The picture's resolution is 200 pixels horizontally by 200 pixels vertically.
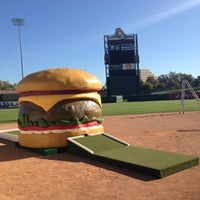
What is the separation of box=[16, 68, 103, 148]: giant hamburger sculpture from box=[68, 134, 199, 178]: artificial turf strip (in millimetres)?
552

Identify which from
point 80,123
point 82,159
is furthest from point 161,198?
point 80,123

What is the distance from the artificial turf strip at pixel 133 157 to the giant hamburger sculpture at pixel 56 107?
21.7 inches

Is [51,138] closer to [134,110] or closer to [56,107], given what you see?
[56,107]

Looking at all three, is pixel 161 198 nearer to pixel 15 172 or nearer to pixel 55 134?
pixel 15 172

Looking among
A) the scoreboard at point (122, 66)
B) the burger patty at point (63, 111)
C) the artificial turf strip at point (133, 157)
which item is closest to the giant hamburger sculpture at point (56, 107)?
the burger patty at point (63, 111)

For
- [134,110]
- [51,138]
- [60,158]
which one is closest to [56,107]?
[51,138]

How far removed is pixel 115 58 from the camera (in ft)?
202

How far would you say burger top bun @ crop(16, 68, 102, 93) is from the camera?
8797mm

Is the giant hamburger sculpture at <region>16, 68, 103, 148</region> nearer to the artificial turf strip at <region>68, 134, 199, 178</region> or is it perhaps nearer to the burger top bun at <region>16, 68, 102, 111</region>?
the burger top bun at <region>16, 68, 102, 111</region>

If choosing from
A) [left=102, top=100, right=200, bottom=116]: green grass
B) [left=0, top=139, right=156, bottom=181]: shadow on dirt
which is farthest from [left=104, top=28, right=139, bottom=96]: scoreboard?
[left=0, top=139, right=156, bottom=181]: shadow on dirt

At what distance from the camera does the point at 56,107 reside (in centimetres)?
878

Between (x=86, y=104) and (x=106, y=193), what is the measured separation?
4.51 m

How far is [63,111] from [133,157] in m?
2.94

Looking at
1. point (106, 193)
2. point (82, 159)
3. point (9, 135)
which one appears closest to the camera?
point (106, 193)
